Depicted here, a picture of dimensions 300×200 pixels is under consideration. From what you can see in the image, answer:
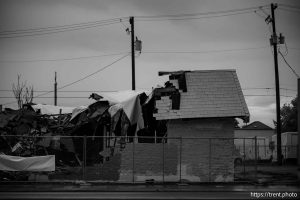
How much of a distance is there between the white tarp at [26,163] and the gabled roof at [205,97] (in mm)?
6019

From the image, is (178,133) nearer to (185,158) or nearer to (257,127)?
(185,158)

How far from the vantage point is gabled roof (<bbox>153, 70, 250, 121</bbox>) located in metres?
23.6

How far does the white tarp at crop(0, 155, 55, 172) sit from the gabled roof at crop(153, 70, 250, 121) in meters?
6.02

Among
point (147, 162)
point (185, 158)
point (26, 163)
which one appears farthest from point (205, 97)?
point (26, 163)

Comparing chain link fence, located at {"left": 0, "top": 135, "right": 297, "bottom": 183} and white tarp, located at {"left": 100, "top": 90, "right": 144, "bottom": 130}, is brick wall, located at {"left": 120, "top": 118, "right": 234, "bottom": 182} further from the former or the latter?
white tarp, located at {"left": 100, "top": 90, "right": 144, "bottom": 130}

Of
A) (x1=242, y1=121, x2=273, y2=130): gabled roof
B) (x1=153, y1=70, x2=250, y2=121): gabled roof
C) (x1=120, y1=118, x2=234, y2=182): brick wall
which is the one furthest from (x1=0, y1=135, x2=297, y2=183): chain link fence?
(x1=242, y1=121, x2=273, y2=130): gabled roof

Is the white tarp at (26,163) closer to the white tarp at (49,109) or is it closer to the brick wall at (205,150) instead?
the brick wall at (205,150)

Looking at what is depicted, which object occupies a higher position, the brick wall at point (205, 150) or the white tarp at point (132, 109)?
the white tarp at point (132, 109)

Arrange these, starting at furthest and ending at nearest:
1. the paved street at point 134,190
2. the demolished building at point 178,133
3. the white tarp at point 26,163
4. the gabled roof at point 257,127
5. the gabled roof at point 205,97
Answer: the gabled roof at point 257,127, the gabled roof at point 205,97, the demolished building at point 178,133, the white tarp at point 26,163, the paved street at point 134,190

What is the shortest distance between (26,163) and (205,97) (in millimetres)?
9815

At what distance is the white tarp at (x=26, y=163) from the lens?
21.8 metres

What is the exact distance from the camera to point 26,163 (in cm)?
2184

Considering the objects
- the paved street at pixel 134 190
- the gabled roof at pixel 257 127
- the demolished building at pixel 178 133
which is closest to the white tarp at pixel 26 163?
the paved street at pixel 134 190

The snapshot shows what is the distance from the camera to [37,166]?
72.1 ft
